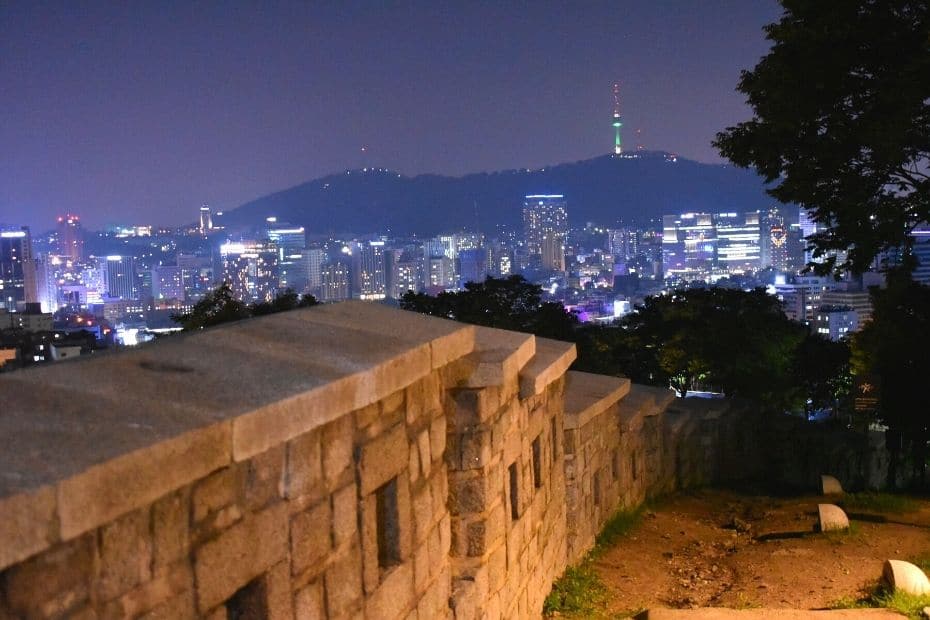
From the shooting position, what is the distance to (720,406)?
62.1 ft

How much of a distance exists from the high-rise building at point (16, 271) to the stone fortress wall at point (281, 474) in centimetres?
12748

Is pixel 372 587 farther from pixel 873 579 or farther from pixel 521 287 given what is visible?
pixel 521 287

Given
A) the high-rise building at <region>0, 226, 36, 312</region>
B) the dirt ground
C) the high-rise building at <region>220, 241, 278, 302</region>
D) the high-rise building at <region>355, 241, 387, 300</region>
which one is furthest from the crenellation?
the high-rise building at <region>355, 241, 387, 300</region>

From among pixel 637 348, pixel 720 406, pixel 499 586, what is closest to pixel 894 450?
pixel 720 406

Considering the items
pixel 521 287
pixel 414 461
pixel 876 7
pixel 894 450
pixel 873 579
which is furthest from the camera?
pixel 521 287

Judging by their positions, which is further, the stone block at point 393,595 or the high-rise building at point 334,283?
the high-rise building at point 334,283

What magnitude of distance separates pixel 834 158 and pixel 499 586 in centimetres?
1100

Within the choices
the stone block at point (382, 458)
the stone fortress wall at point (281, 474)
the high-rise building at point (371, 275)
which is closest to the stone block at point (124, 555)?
the stone fortress wall at point (281, 474)

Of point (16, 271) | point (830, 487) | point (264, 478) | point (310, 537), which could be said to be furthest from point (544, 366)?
point (16, 271)

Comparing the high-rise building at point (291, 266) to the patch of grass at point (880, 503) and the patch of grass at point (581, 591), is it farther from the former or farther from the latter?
→ the patch of grass at point (581, 591)

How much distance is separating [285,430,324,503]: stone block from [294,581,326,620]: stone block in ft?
1.07

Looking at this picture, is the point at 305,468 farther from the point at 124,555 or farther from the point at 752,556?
the point at 752,556

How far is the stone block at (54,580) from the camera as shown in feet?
7.12

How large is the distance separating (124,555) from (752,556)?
959 cm
